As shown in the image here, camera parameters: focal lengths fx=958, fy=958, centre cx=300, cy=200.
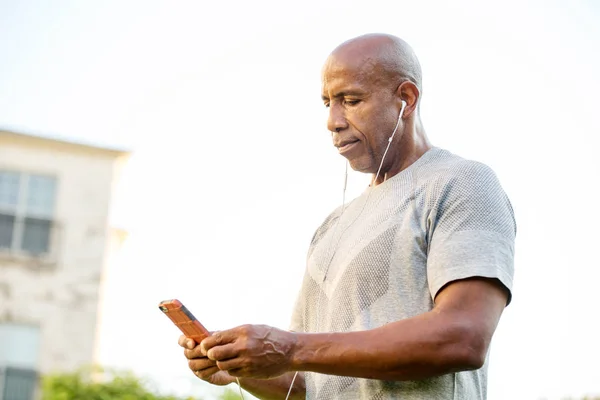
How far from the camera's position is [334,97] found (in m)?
2.77

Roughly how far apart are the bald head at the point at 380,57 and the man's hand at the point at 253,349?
2.89ft

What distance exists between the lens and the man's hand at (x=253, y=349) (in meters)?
2.17

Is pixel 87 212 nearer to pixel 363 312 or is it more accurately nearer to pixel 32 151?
pixel 32 151

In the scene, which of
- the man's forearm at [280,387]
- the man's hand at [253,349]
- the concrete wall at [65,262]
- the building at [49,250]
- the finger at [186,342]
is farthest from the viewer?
the concrete wall at [65,262]

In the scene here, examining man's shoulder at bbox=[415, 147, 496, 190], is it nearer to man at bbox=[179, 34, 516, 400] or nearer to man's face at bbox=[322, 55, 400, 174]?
man at bbox=[179, 34, 516, 400]

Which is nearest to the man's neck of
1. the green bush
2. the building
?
the green bush

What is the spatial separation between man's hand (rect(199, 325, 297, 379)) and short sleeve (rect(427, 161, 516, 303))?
0.41 meters

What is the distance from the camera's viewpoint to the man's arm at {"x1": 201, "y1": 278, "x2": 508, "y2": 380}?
7.17 ft

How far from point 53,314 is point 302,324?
15487 millimetres

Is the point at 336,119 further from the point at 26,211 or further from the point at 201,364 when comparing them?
the point at 26,211

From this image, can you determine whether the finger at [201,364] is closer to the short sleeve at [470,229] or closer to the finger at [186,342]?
the finger at [186,342]

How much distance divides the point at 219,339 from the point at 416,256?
0.58m

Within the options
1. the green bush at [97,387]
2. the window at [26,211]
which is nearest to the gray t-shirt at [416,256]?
the green bush at [97,387]

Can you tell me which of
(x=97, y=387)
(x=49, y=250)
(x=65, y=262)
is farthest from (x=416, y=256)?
(x=49, y=250)
